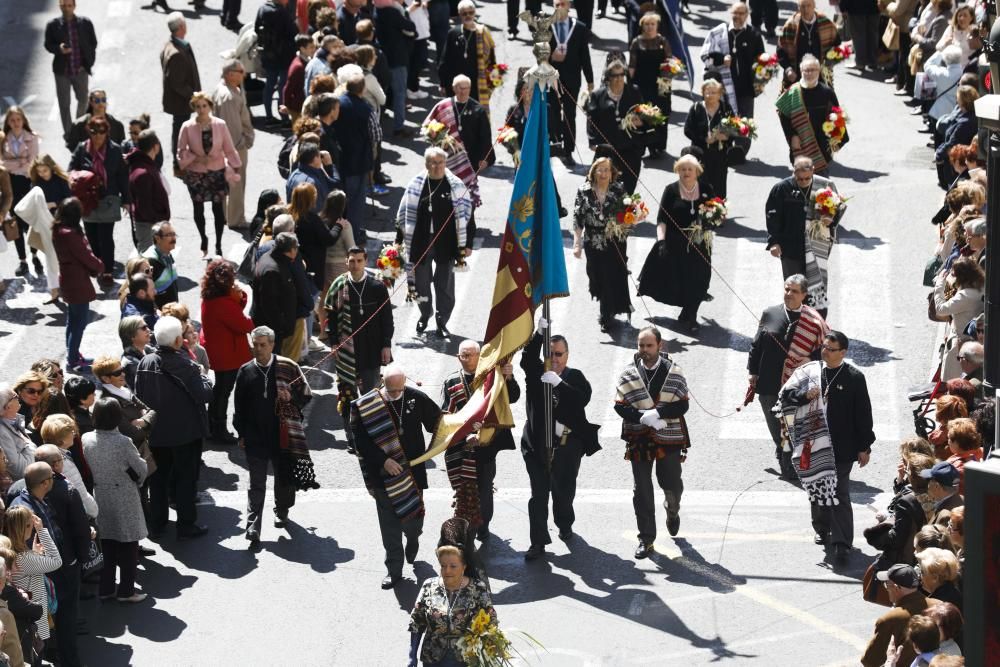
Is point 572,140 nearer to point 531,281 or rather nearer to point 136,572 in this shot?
point 531,281

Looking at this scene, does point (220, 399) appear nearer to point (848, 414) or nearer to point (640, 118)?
point (848, 414)

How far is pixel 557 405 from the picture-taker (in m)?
13.1

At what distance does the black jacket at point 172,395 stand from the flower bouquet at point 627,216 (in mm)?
5272

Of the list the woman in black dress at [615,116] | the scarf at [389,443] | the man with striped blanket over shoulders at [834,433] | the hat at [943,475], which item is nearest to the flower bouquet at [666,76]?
the woman in black dress at [615,116]

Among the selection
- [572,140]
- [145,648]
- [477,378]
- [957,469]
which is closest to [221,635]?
[145,648]

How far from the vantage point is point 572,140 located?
2231cm

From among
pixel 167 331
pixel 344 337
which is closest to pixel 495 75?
pixel 344 337

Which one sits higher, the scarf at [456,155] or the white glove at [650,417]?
the scarf at [456,155]

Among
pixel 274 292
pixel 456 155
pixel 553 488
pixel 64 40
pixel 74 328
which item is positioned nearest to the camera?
pixel 553 488

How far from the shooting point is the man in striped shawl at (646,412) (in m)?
12.9

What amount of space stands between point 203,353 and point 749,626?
5486 millimetres

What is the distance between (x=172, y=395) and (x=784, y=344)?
489cm

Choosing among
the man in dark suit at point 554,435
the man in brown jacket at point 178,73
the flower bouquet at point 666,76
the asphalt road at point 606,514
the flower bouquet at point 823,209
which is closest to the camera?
the asphalt road at point 606,514

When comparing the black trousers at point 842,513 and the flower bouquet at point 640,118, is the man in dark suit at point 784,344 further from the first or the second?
the flower bouquet at point 640,118
